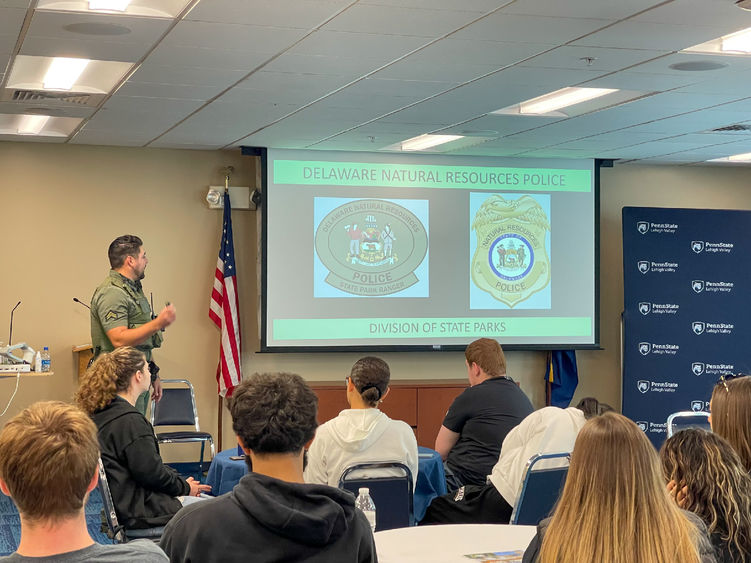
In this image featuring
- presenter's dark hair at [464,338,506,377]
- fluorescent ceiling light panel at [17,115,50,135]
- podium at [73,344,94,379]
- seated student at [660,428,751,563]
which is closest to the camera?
seated student at [660,428,751,563]

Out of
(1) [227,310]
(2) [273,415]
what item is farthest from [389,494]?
(1) [227,310]

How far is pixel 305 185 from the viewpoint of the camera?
26.7 ft

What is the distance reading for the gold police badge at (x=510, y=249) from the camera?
8.61 metres

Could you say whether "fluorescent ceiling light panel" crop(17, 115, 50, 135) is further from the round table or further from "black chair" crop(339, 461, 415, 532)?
the round table

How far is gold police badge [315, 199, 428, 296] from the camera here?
8.24 metres

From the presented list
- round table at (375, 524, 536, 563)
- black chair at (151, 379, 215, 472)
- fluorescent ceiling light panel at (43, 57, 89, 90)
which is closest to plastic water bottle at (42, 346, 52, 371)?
black chair at (151, 379, 215, 472)

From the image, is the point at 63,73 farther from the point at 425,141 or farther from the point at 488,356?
the point at 425,141

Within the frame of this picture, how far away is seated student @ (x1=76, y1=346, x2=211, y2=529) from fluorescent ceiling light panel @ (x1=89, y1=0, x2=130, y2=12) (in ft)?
5.02

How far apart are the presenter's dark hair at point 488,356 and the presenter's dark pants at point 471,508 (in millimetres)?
851

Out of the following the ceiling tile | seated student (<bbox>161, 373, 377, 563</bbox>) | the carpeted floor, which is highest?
the ceiling tile

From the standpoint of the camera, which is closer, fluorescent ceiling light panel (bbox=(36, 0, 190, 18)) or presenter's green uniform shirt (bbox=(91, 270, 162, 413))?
fluorescent ceiling light panel (bbox=(36, 0, 190, 18))

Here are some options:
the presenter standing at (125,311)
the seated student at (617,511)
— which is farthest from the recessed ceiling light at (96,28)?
the seated student at (617,511)

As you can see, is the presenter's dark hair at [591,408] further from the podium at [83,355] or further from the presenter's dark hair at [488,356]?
the podium at [83,355]

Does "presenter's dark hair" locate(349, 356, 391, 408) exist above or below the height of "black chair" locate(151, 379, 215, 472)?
above
